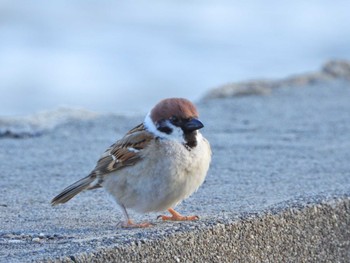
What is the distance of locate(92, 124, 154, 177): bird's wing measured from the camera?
5.13m

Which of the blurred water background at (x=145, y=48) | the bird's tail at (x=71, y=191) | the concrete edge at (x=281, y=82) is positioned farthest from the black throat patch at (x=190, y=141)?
the blurred water background at (x=145, y=48)

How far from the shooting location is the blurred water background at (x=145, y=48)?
1534 centimetres

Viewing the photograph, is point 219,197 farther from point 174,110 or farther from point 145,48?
point 145,48

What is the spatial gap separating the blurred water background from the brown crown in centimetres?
842

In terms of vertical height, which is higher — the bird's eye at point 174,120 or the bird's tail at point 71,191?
the bird's eye at point 174,120

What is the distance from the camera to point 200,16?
65.8ft

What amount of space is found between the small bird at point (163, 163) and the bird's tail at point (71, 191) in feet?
0.84

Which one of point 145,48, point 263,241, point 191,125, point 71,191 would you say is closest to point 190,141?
point 191,125

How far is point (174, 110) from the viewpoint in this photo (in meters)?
5.09

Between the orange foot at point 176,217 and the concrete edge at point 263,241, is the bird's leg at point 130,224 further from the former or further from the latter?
the concrete edge at point 263,241

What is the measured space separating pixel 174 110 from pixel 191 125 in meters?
0.12

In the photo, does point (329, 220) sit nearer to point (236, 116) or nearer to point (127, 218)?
point (127, 218)

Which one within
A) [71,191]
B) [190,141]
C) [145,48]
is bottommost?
[145,48]

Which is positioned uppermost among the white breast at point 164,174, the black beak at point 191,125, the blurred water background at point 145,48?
the black beak at point 191,125
